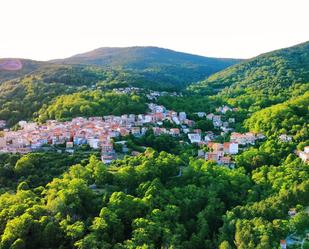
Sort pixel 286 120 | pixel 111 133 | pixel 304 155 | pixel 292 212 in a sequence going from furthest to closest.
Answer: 1. pixel 286 120
2. pixel 111 133
3. pixel 304 155
4. pixel 292 212

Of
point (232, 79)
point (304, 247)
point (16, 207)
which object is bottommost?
point (304, 247)


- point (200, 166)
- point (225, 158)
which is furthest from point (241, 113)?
point (200, 166)

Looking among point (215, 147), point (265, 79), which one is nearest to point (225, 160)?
point (215, 147)

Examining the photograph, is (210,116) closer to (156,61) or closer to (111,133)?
(111,133)

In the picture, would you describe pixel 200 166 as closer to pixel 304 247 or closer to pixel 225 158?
pixel 225 158

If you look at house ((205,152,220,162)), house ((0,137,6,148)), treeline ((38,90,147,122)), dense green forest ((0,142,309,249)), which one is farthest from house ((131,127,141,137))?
house ((0,137,6,148))

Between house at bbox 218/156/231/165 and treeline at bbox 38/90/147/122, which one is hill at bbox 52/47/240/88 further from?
house at bbox 218/156/231/165
